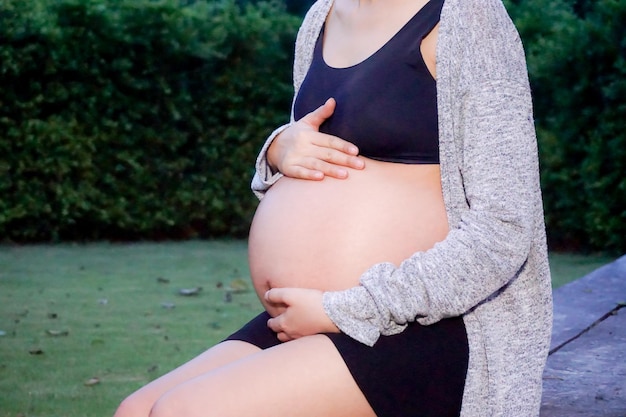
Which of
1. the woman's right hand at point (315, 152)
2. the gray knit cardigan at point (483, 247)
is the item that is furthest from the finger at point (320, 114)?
the gray knit cardigan at point (483, 247)

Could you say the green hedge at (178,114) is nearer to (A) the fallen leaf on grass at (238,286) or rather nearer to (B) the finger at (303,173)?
(A) the fallen leaf on grass at (238,286)

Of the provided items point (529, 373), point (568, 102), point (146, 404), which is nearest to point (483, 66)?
point (529, 373)

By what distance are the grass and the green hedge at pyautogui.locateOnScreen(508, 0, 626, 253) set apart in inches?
17.7

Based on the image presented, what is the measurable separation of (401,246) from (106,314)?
4.35m

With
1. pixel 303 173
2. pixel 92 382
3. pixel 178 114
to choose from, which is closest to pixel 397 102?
pixel 303 173

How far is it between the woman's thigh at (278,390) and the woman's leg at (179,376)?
0.17m

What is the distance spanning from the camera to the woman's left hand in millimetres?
1807

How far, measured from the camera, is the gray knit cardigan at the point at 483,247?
1.78m

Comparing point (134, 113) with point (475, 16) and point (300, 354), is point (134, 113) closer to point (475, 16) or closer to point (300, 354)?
point (475, 16)

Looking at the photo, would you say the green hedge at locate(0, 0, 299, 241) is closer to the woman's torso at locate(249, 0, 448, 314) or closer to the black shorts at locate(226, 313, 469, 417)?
the woman's torso at locate(249, 0, 448, 314)

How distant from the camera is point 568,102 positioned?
841 centimetres

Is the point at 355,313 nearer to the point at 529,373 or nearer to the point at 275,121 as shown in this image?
the point at 529,373

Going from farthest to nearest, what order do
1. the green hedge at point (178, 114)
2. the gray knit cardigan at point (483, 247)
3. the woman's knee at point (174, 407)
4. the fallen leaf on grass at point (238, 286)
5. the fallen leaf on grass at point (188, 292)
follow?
the green hedge at point (178, 114), the fallen leaf on grass at point (238, 286), the fallen leaf on grass at point (188, 292), the gray knit cardigan at point (483, 247), the woman's knee at point (174, 407)

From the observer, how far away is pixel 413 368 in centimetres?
176
